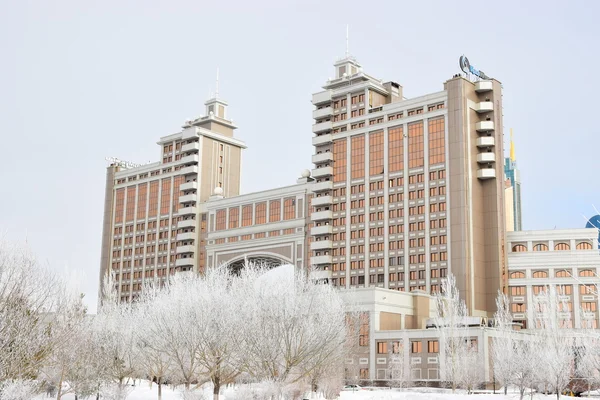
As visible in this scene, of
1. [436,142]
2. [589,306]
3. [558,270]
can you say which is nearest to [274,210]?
[436,142]

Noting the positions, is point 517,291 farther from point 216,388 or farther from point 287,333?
point 287,333

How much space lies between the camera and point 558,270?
93.1 metres

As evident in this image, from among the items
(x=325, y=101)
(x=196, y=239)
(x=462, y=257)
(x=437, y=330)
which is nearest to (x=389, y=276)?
(x=462, y=257)

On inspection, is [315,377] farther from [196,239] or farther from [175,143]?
[175,143]

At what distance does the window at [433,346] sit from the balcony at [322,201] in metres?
30.2

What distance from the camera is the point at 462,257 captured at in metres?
90.6

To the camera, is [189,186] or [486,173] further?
[189,186]

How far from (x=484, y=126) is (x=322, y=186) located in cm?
2435

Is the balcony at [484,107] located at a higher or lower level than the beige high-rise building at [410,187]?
higher

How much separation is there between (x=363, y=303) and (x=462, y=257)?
14058mm

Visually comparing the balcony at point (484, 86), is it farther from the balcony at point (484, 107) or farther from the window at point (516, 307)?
the window at point (516, 307)

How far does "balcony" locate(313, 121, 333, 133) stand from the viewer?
10731cm

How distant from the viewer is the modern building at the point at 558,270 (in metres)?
91.7

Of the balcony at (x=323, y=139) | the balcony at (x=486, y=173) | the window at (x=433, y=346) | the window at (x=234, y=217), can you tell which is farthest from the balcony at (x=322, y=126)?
the window at (x=433, y=346)
